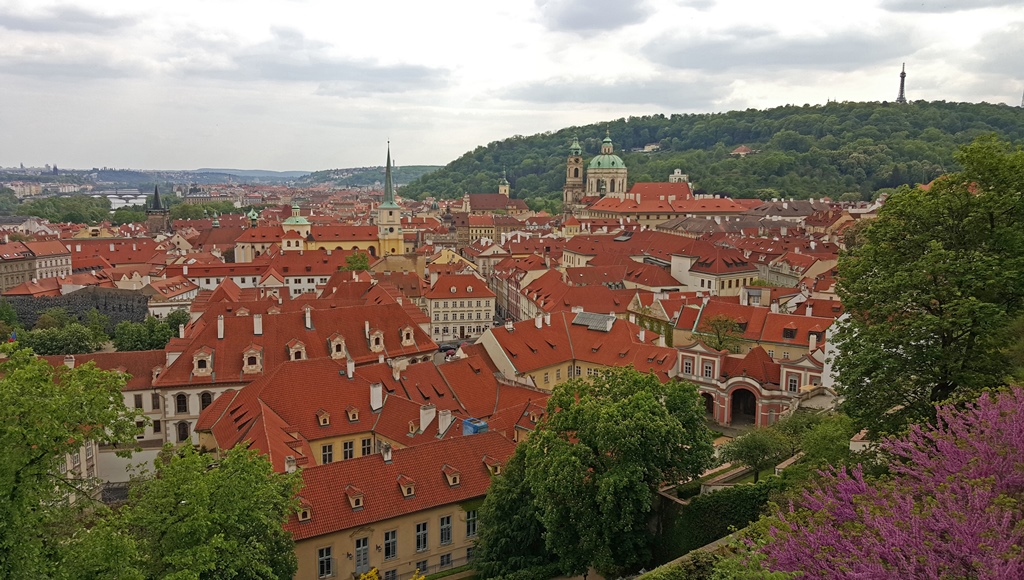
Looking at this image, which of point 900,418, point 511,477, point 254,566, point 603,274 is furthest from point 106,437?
point 603,274

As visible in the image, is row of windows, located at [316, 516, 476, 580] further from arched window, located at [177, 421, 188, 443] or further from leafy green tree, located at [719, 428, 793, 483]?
arched window, located at [177, 421, 188, 443]

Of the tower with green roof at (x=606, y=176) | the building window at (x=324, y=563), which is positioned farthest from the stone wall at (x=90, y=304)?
the tower with green roof at (x=606, y=176)

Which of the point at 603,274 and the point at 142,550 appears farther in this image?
the point at 603,274

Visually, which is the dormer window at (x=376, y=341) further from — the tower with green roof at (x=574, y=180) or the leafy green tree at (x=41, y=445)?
the tower with green roof at (x=574, y=180)

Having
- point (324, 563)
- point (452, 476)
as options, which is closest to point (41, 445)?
point (324, 563)

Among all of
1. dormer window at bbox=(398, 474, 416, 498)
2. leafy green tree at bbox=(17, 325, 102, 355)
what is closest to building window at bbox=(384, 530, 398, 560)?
dormer window at bbox=(398, 474, 416, 498)

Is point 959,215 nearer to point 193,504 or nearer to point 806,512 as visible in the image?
point 806,512

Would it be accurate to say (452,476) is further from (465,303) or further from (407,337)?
(465,303)
